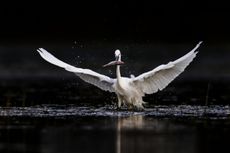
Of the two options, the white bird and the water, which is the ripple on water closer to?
the water

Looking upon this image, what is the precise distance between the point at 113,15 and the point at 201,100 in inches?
506

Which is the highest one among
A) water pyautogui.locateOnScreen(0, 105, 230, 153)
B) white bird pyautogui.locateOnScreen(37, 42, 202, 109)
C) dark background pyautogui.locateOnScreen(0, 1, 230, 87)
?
dark background pyautogui.locateOnScreen(0, 1, 230, 87)

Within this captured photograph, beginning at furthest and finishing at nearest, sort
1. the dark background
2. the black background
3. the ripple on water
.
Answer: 1. the black background
2. the dark background
3. the ripple on water

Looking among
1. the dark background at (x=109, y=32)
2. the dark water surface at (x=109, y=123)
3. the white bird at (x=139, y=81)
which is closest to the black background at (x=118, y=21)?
the dark background at (x=109, y=32)

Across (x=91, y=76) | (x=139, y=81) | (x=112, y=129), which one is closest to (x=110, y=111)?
(x=139, y=81)

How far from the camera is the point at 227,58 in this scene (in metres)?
27.4

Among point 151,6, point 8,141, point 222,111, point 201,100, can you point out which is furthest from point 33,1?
point 8,141

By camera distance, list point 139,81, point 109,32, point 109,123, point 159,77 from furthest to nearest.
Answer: point 109,32, point 159,77, point 139,81, point 109,123

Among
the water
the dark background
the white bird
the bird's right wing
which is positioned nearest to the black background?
the dark background

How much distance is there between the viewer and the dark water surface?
38.5 feet

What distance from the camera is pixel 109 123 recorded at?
45.1ft

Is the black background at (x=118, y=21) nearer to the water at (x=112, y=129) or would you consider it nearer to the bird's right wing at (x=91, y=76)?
the bird's right wing at (x=91, y=76)

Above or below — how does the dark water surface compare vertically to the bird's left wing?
below

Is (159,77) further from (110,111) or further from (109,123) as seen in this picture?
(109,123)
